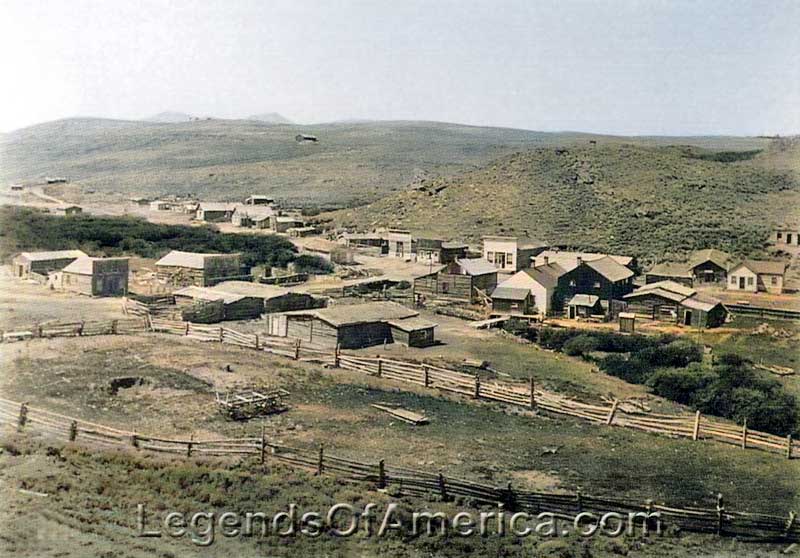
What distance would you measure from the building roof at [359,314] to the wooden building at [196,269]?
9341mm

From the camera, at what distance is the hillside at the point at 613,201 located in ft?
175

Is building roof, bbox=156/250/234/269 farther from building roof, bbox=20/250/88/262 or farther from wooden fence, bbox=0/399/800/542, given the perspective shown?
wooden fence, bbox=0/399/800/542

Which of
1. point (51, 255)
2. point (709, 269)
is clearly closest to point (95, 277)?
point (51, 255)

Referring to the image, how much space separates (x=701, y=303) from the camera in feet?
103

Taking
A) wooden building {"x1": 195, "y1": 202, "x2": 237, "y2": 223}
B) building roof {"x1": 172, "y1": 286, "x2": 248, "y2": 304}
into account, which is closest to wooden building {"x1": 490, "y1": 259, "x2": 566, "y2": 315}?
building roof {"x1": 172, "y1": 286, "x2": 248, "y2": 304}

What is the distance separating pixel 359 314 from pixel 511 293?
8.53 metres

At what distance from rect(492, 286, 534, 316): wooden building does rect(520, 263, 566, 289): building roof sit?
2.52 ft

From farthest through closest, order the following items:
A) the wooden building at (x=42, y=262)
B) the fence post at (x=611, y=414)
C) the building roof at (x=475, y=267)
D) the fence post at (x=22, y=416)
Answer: the building roof at (x=475, y=267)
the wooden building at (x=42, y=262)
the fence post at (x=611, y=414)
the fence post at (x=22, y=416)

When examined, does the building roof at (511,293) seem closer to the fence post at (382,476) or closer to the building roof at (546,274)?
the building roof at (546,274)

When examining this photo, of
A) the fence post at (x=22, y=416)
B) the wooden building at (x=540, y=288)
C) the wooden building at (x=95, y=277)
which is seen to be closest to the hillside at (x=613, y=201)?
the wooden building at (x=540, y=288)

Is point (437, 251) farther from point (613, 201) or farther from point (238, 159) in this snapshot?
point (238, 159)

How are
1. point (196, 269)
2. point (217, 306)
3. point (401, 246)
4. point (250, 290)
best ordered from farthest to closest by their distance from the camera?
point (401, 246)
point (196, 269)
point (250, 290)
point (217, 306)

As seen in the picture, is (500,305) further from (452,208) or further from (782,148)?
(782,148)

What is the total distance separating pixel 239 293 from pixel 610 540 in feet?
65.0
